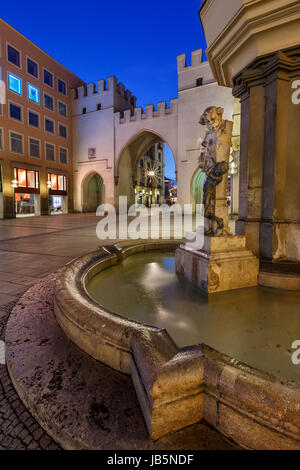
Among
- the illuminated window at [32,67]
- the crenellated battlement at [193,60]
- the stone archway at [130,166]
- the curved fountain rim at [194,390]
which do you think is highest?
the illuminated window at [32,67]

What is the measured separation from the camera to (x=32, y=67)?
65.4 feet

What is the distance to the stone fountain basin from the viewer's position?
3.28 feet

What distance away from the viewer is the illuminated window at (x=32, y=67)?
19.6 metres

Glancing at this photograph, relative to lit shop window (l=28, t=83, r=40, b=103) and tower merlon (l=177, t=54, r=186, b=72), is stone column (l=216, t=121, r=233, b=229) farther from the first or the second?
lit shop window (l=28, t=83, r=40, b=103)

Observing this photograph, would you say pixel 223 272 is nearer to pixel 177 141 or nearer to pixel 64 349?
pixel 64 349

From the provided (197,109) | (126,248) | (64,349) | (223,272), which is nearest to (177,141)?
(197,109)

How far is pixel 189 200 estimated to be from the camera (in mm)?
19234

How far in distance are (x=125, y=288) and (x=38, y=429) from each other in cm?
200

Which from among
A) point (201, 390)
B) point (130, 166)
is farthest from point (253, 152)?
point (130, 166)

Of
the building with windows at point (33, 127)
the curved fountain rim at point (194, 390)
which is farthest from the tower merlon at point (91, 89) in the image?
the curved fountain rim at point (194, 390)

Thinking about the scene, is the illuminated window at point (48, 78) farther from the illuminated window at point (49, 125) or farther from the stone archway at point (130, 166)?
the stone archway at point (130, 166)

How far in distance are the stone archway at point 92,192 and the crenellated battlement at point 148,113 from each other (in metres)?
6.43

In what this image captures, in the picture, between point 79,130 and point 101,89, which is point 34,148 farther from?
point 101,89

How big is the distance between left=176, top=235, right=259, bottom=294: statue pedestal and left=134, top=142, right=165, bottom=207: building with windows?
1146 inches
